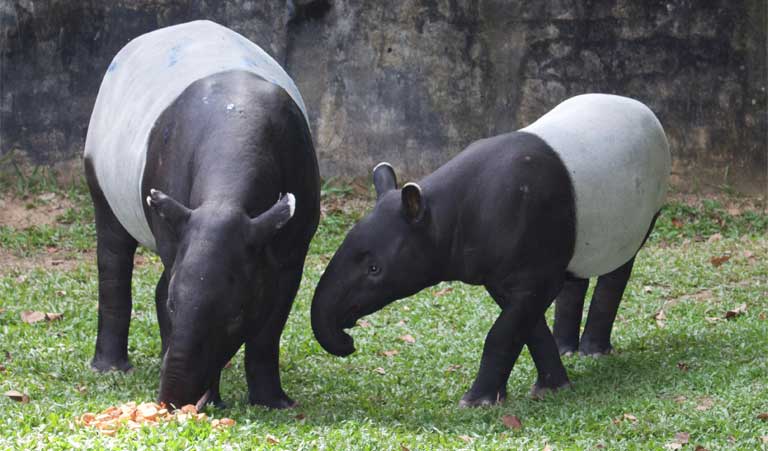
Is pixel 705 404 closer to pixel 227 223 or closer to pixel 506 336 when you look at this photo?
pixel 506 336

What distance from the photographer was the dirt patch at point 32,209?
13.7m

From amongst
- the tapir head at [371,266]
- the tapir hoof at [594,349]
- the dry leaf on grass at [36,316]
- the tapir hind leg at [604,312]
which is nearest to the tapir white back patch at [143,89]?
the tapir head at [371,266]

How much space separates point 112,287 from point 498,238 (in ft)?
9.31

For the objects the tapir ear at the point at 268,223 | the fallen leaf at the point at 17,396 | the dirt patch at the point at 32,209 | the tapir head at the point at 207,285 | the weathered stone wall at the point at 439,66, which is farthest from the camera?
the weathered stone wall at the point at 439,66

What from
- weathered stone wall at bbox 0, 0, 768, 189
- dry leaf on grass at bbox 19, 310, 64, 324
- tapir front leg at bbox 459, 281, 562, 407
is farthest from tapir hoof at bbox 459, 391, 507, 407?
weathered stone wall at bbox 0, 0, 768, 189

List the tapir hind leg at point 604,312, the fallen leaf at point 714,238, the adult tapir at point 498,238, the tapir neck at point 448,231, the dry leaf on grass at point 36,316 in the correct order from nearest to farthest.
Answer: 1. the adult tapir at point 498,238
2. the tapir neck at point 448,231
3. the tapir hind leg at point 604,312
4. the dry leaf on grass at point 36,316
5. the fallen leaf at point 714,238

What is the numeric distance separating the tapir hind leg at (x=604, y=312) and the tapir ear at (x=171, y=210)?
3.67 metres

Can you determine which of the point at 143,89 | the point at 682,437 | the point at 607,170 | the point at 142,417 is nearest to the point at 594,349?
the point at 607,170

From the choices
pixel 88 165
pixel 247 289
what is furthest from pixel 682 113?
pixel 247 289

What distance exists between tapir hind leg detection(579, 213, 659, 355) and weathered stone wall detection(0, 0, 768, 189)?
630 cm

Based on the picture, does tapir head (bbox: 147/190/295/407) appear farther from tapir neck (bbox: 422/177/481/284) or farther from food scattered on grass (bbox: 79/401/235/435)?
tapir neck (bbox: 422/177/481/284)

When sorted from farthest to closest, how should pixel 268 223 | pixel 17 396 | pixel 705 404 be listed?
pixel 17 396 < pixel 705 404 < pixel 268 223

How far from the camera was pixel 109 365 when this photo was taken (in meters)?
8.09

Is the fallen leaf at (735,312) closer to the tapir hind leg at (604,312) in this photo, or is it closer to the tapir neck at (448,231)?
the tapir hind leg at (604,312)
